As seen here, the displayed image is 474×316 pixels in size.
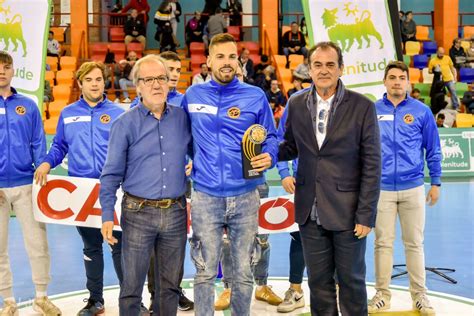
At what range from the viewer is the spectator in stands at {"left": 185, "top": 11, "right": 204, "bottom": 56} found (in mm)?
21141

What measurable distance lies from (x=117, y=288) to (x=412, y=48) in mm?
17227

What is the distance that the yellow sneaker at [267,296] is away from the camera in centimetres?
656

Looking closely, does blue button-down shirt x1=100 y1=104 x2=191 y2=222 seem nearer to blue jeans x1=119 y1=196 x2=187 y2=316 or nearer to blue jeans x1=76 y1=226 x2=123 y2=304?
blue jeans x1=119 y1=196 x2=187 y2=316

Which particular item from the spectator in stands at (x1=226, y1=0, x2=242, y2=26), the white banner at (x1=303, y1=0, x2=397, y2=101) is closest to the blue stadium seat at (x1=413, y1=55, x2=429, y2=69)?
the spectator in stands at (x1=226, y1=0, x2=242, y2=26)

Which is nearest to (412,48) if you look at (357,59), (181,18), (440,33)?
(440,33)

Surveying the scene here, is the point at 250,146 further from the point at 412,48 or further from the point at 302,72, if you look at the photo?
the point at 412,48

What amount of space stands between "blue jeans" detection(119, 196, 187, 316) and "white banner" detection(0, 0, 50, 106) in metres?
2.77

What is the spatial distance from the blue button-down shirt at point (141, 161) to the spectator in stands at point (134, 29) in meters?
16.7

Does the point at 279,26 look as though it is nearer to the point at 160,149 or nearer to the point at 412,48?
the point at 412,48

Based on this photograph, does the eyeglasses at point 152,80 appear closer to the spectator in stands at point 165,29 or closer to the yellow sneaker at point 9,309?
the yellow sneaker at point 9,309

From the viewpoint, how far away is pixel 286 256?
8.48 meters

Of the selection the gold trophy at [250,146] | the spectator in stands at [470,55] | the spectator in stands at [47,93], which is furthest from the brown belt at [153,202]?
the spectator in stands at [470,55]

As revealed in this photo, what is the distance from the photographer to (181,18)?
25391 mm

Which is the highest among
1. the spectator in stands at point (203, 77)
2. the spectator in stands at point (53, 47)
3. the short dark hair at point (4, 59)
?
the spectator in stands at point (53, 47)
